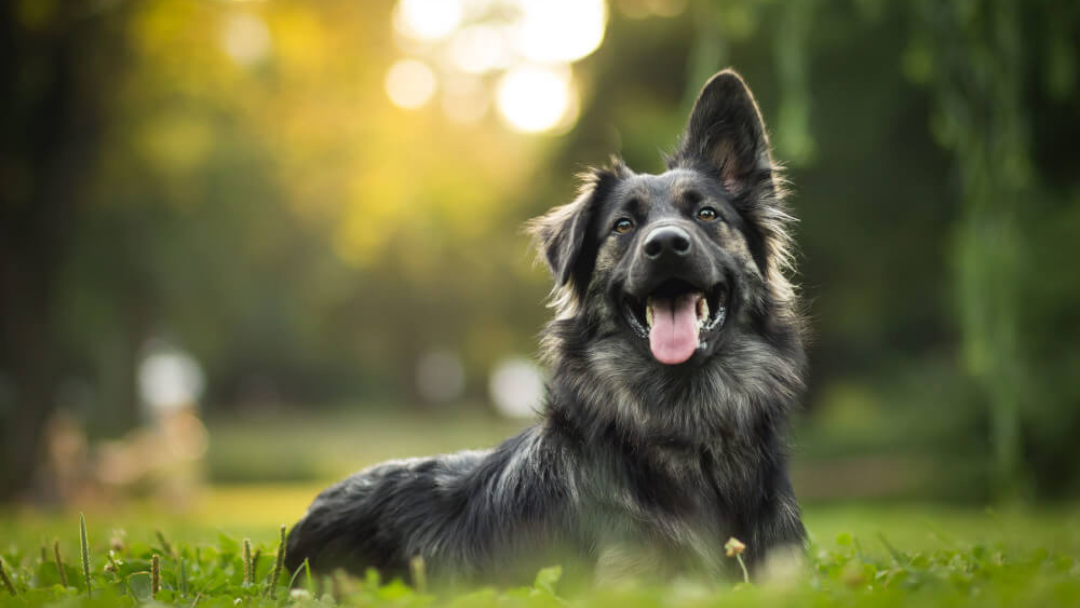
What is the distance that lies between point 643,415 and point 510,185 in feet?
72.6

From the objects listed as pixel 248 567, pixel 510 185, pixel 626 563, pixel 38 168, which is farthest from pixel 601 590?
pixel 510 185

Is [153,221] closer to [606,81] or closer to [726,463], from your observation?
[606,81]

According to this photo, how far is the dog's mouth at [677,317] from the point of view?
4543mm

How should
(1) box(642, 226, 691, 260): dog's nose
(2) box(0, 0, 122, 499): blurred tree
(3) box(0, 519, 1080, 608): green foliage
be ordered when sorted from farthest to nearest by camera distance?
(2) box(0, 0, 122, 499): blurred tree → (1) box(642, 226, 691, 260): dog's nose → (3) box(0, 519, 1080, 608): green foliage

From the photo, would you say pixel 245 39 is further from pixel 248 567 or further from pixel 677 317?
pixel 248 567

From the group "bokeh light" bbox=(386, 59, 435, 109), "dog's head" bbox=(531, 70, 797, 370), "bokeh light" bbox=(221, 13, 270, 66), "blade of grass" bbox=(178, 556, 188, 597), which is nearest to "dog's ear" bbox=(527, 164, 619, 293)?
"dog's head" bbox=(531, 70, 797, 370)

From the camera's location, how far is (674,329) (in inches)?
181

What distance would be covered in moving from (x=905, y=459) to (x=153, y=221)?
18.0 metres

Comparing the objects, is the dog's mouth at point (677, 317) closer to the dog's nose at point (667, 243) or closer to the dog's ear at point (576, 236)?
the dog's nose at point (667, 243)

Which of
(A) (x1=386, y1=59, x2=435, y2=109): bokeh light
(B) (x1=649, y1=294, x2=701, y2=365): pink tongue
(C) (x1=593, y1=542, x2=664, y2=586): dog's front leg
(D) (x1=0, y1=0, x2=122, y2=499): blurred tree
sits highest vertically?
(A) (x1=386, y1=59, x2=435, y2=109): bokeh light

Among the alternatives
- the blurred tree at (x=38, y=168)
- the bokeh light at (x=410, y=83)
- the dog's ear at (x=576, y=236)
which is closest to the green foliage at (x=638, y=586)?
the dog's ear at (x=576, y=236)

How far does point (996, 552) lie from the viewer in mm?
4859

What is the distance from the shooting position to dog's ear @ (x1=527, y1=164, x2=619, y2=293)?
16.2 feet

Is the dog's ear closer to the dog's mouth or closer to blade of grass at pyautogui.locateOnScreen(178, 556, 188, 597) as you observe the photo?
the dog's mouth
